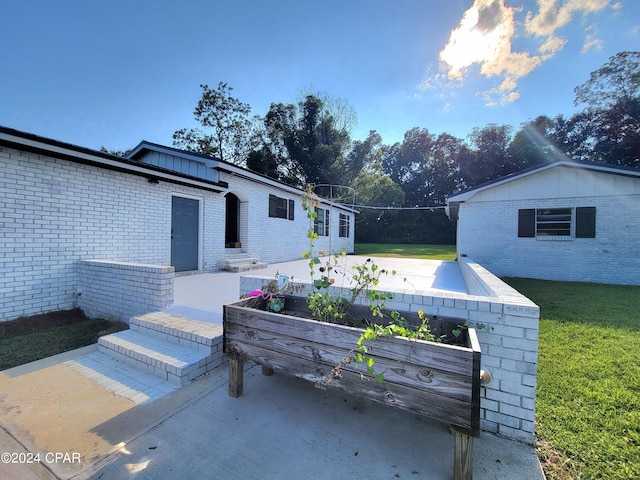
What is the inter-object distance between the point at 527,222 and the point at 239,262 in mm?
9851

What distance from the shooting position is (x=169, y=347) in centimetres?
299

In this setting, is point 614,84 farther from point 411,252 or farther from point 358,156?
point 411,252

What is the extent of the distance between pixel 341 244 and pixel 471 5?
40.3ft

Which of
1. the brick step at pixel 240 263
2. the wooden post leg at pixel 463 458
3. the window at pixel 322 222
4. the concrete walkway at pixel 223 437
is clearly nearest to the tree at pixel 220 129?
the window at pixel 322 222

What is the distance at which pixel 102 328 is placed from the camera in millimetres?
3889

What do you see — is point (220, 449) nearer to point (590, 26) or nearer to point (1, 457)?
point (1, 457)

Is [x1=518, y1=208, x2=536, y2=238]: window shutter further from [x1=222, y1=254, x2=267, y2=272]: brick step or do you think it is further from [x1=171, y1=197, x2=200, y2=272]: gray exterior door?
[x1=171, y1=197, x2=200, y2=272]: gray exterior door

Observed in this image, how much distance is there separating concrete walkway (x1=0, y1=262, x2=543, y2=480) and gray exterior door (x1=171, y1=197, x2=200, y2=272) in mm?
4499

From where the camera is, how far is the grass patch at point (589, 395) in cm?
168

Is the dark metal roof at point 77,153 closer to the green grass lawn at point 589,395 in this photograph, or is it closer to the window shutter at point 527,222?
the green grass lawn at point 589,395

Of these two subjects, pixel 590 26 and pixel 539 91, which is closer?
pixel 590 26

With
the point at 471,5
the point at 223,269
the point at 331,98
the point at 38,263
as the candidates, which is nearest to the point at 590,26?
the point at 471,5

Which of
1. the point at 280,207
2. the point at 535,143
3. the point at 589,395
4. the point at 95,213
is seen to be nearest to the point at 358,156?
the point at 280,207

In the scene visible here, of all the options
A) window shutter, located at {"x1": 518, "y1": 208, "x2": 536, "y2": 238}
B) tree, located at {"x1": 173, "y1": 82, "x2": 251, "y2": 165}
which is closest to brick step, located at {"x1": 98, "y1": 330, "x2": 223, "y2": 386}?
window shutter, located at {"x1": 518, "y1": 208, "x2": 536, "y2": 238}
